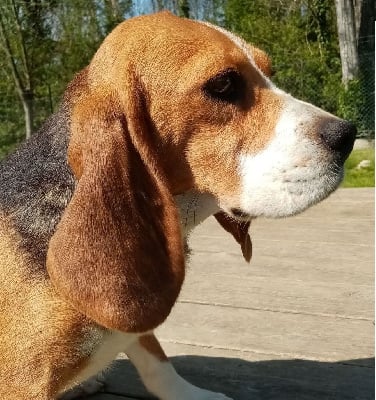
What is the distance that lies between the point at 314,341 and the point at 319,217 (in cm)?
189

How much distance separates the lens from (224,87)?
1.36 meters

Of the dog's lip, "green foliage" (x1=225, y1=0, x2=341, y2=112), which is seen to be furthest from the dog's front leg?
"green foliage" (x1=225, y1=0, x2=341, y2=112)

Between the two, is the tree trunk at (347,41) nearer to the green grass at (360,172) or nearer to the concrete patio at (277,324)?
the green grass at (360,172)

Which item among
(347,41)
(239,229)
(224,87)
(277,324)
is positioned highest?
(224,87)

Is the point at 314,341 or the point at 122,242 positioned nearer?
the point at 122,242


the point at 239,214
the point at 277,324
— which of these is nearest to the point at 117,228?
the point at 239,214

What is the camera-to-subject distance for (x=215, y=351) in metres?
2.05

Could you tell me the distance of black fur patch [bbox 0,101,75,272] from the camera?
138 cm

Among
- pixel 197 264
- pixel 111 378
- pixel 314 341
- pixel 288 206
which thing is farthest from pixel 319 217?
pixel 288 206

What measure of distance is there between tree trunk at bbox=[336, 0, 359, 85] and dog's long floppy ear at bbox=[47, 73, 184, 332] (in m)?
10.2

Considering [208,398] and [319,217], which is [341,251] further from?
[208,398]

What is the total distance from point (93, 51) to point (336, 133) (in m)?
9.66

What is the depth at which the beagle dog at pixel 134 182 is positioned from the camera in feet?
4.03

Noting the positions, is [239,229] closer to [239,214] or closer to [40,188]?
[239,214]
